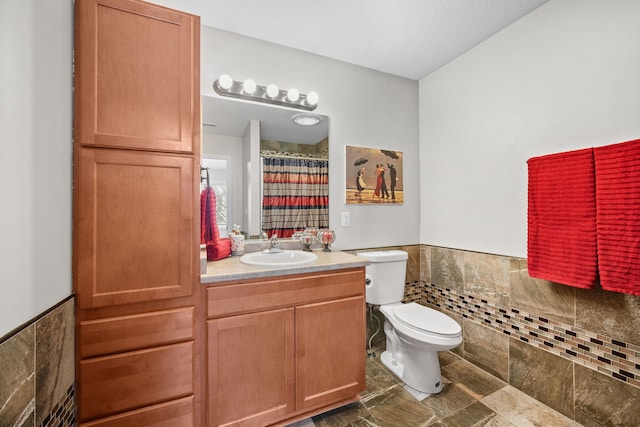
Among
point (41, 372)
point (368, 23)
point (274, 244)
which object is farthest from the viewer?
point (274, 244)

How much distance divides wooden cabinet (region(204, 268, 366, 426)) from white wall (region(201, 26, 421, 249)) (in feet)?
2.36

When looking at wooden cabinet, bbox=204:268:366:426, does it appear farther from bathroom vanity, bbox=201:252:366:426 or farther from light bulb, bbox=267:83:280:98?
light bulb, bbox=267:83:280:98

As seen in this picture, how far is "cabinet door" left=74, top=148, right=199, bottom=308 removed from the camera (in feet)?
3.51

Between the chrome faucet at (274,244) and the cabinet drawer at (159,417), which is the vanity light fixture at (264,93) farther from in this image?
the cabinet drawer at (159,417)

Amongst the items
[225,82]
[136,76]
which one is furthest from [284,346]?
[225,82]

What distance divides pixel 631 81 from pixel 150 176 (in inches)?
93.1

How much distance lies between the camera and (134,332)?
1131 mm

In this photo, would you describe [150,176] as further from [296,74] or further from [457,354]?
[457,354]

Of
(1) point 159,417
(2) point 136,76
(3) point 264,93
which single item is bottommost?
(1) point 159,417

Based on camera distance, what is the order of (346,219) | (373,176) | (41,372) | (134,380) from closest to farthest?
(41,372) → (134,380) → (346,219) → (373,176)

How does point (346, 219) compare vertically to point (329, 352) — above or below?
above

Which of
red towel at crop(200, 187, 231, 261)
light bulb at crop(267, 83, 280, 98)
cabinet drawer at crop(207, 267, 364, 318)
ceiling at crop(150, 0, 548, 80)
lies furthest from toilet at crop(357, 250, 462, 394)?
ceiling at crop(150, 0, 548, 80)

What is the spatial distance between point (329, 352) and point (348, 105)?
1.87m

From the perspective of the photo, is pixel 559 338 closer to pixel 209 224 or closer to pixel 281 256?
pixel 281 256
